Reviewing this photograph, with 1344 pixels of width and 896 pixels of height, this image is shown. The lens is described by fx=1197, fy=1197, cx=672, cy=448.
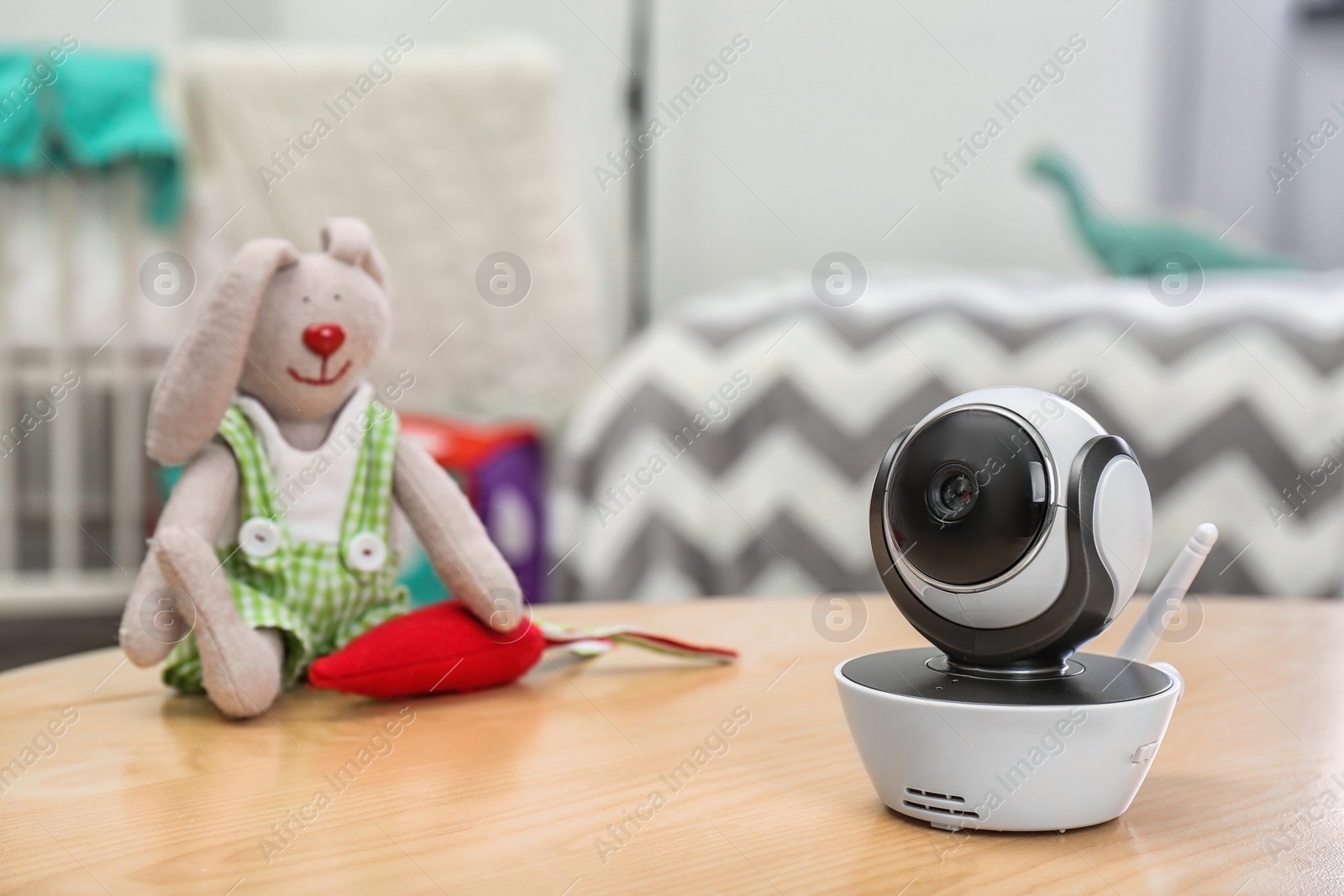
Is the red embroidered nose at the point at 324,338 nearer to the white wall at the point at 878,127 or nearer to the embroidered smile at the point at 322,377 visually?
the embroidered smile at the point at 322,377

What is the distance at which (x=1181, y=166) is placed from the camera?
2.81 meters

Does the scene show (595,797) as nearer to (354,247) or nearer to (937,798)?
(937,798)

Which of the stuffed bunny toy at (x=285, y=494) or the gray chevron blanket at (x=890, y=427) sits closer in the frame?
the stuffed bunny toy at (x=285, y=494)

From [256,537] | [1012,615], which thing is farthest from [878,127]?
[1012,615]

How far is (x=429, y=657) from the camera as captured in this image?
22.8 inches

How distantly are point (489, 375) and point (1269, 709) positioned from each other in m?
1.66

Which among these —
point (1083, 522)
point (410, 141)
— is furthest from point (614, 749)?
point (410, 141)

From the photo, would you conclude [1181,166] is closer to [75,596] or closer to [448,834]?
[75,596]

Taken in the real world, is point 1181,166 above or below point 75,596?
above

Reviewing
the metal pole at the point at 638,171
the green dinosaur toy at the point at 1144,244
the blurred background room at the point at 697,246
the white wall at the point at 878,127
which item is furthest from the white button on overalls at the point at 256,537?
the white wall at the point at 878,127

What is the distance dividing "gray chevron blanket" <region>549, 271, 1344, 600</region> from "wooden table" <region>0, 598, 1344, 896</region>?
0.76 m

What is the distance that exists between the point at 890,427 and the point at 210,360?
99 centimetres

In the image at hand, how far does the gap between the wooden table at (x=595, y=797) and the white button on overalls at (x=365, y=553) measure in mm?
66

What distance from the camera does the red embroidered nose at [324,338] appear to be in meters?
0.58
